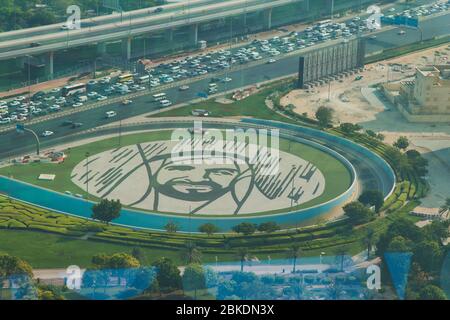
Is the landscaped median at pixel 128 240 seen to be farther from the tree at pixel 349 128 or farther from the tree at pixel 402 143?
the tree at pixel 349 128

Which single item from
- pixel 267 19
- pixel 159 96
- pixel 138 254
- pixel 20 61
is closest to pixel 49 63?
pixel 20 61

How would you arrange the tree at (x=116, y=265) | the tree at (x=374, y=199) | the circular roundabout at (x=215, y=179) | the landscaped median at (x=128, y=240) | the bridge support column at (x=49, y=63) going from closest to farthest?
the tree at (x=116, y=265) < the landscaped median at (x=128, y=240) < the circular roundabout at (x=215, y=179) < the tree at (x=374, y=199) < the bridge support column at (x=49, y=63)

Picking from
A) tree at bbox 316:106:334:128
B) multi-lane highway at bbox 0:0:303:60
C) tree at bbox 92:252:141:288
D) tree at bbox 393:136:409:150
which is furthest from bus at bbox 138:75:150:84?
tree at bbox 92:252:141:288

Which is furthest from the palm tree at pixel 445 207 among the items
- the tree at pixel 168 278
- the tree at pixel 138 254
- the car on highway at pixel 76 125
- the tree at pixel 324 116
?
the car on highway at pixel 76 125

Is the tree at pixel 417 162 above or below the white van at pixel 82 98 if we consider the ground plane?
above

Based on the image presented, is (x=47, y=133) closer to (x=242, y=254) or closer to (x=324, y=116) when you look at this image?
(x=324, y=116)

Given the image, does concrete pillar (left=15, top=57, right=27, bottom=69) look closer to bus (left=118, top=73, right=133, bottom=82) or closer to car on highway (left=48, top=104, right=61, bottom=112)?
bus (left=118, top=73, right=133, bottom=82)
